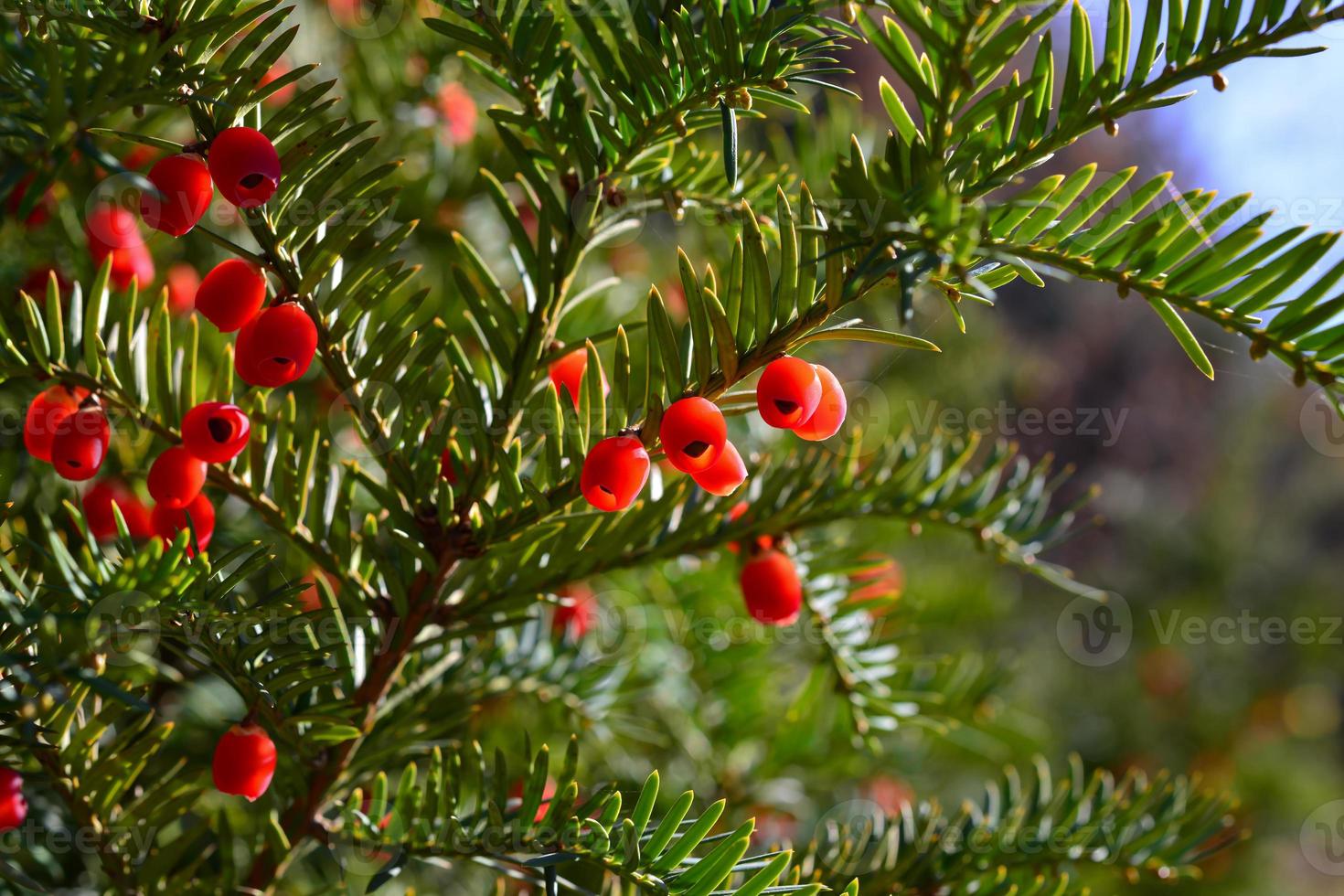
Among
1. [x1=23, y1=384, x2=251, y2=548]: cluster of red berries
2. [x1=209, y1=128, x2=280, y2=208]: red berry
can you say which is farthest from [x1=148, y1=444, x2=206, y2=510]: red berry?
[x1=209, y1=128, x2=280, y2=208]: red berry

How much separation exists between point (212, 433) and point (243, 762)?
0.42 ft

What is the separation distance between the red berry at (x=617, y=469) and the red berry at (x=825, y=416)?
0.19 feet

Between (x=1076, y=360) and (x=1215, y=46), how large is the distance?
163 inches

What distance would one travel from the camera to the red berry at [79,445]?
353 millimetres

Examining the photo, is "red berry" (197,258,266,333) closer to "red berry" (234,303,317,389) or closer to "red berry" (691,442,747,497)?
"red berry" (234,303,317,389)

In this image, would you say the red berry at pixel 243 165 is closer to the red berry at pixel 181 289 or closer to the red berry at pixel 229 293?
the red berry at pixel 229 293

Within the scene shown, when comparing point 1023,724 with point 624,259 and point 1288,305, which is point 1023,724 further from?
point 1288,305

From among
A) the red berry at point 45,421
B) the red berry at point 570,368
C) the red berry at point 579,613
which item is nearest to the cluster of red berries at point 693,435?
the red berry at point 570,368

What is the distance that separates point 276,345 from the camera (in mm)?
322

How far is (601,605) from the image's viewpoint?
31.3 inches

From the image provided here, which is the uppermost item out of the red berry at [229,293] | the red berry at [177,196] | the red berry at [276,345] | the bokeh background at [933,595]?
the red berry at [177,196]

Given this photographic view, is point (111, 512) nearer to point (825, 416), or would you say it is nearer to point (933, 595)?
point (825, 416)

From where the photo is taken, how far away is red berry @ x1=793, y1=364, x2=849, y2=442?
33 centimetres

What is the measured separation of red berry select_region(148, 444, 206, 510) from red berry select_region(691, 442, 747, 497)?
0.20 meters
